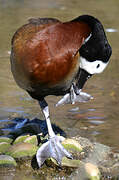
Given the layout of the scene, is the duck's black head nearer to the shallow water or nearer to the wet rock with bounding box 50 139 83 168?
the wet rock with bounding box 50 139 83 168

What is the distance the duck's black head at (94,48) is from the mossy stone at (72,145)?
64 cm

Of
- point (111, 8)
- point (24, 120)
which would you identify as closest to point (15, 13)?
point (111, 8)

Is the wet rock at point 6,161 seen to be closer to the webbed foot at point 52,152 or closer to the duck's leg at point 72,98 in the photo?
the webbed foot at point 52,152

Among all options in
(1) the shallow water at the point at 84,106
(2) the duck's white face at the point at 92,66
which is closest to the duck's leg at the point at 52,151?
(1) the shallow water at the point at 84,106

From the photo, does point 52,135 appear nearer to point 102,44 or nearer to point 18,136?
point 18,136

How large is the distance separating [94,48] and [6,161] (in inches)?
46.1

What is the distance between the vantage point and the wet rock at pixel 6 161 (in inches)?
141

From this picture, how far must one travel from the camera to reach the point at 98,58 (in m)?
3.59

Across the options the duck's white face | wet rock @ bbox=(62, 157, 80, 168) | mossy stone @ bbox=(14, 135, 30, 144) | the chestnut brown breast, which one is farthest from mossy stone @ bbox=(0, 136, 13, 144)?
the duck's white face

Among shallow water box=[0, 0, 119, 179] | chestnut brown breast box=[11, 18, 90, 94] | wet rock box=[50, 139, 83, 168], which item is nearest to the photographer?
chestnut brown breast box=[11, 18, 90, 94]

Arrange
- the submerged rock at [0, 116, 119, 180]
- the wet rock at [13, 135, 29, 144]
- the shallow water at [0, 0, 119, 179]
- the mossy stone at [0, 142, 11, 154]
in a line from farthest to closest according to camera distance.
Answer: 1. the shallow water at [0, 0, 119, 179]
2. the wet rock at [13, 135, 29, 144]
3. the mossy stone at [0, 142, 11, 154]
4. the submerged rock at [0, 116, 119, 180]

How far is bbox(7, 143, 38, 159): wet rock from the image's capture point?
3689 mm

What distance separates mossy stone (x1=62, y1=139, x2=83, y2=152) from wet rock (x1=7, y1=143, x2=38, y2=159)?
10.8 inches

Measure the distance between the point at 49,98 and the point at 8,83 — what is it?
91 cm
